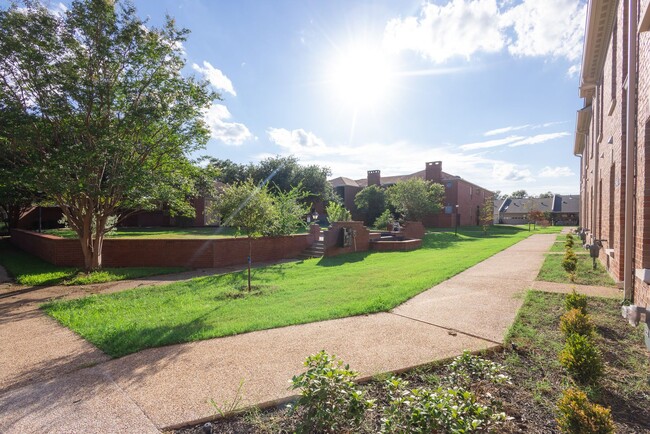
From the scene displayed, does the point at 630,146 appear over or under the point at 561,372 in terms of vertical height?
over

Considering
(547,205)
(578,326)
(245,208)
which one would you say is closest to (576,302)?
(578,326)

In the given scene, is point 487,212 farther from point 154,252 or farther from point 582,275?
point 154,252

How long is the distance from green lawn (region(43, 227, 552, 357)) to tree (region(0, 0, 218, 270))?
4010 mm

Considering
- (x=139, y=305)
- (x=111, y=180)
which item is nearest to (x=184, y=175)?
(x=111, y=180)

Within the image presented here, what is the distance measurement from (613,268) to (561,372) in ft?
20.1

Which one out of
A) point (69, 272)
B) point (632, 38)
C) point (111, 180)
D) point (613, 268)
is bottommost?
point (69, 272)

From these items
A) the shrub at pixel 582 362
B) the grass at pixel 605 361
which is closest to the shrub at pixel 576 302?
the grass at pixel 605 361

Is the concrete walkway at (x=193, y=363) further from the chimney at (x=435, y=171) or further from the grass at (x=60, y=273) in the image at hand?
the chimney at (x=435, y=171)

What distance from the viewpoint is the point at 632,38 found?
6.04 metres

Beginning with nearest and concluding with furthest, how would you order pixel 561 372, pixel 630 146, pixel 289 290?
pixel 561 372 → pixel 630 146 → pixel 289 290

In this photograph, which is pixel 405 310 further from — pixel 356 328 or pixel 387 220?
pixel 387 220

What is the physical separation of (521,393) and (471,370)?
46 cm

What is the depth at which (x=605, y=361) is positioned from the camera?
3781 mm

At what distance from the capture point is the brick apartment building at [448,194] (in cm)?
4416
